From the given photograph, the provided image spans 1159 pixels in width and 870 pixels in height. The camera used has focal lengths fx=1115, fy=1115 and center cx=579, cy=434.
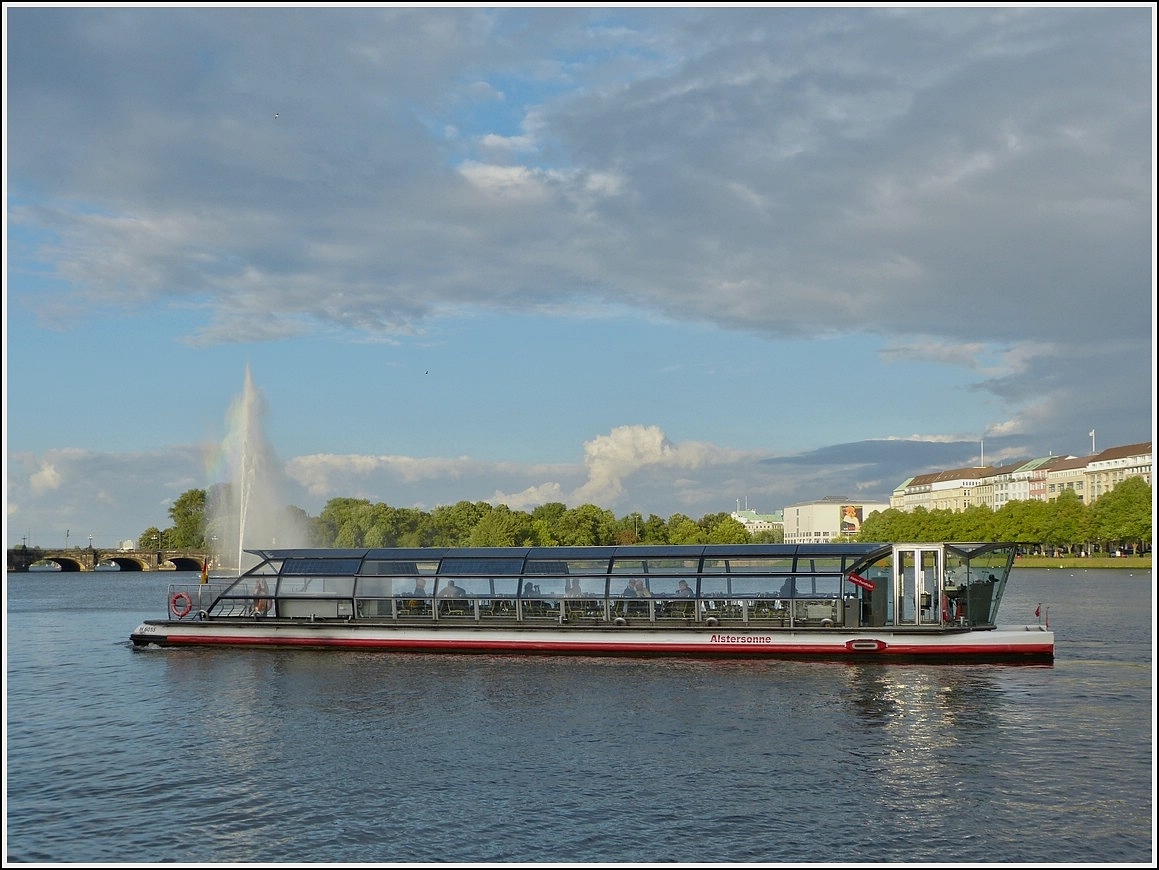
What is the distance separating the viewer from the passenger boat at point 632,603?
153 feet

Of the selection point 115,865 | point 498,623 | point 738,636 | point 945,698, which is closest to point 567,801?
point 115,865

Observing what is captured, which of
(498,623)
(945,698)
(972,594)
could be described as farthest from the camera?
(498,623)

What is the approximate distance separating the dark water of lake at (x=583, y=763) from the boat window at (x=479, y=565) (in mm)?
6463

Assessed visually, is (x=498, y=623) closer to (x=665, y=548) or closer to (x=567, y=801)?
(x=665, y=548)

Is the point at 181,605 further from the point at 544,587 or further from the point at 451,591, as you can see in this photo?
the point at 544,587

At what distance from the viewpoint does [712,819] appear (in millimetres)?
21984

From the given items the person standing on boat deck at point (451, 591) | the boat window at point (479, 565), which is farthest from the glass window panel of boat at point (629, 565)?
the person standing on boat deck at point (451, 591)

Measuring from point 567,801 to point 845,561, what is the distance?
90.6ft

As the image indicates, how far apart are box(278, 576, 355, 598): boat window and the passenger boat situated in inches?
2.2

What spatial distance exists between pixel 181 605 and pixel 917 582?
35.4 m

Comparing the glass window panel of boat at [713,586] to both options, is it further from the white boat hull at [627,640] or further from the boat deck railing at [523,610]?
the white boat hull at [627,640]

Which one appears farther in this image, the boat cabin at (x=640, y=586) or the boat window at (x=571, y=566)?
the boat window at (x=571, y=566)

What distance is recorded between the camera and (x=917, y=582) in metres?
47.1

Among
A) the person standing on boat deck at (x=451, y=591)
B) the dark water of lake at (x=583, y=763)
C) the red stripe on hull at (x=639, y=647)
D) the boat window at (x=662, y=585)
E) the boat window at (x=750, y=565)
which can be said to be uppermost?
the boat window at (x=750, y=565)
